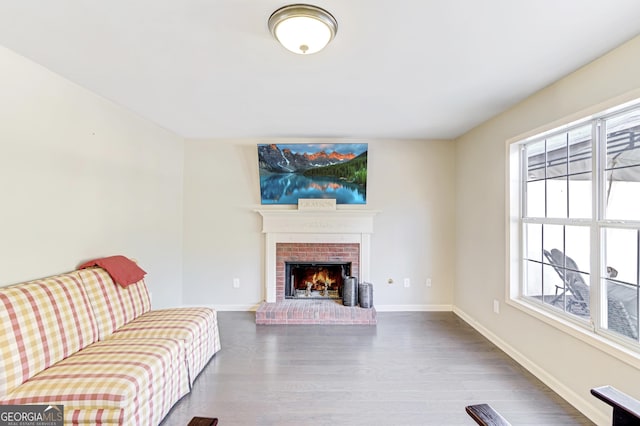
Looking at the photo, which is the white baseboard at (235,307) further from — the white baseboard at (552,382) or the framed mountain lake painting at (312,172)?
the white baseboard at (552,382)

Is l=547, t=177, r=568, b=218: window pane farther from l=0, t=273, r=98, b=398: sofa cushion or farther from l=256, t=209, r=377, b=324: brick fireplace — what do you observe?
l=0, t=273, r=98, b=398: sofa cushion

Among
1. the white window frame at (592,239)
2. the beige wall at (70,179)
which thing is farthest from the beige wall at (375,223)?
the white window frame at (592,239)

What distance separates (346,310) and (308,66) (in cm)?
283

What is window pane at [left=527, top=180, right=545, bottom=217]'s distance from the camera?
259 centimetres

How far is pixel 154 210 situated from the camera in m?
3.40

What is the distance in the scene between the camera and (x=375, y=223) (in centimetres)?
404

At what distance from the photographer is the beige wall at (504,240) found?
1811 mm

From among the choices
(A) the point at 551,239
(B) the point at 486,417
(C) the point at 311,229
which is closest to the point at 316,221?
(C) the point at 311,229

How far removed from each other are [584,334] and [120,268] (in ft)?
11.9

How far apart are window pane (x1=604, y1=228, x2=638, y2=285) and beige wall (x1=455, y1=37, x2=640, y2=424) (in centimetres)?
52

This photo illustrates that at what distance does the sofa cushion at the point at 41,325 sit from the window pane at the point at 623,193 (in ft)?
12.1

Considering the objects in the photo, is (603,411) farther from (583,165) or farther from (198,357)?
(198,357)

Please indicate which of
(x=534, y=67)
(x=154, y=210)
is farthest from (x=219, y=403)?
(x=534, y=67)

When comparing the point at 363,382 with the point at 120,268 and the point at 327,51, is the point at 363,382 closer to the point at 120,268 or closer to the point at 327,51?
the point at 120,268
